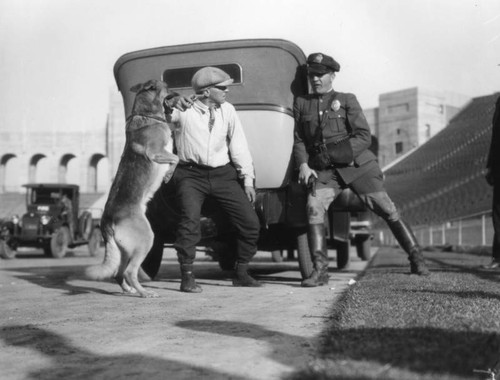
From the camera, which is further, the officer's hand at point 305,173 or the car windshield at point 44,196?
the car windshield at point 44,196

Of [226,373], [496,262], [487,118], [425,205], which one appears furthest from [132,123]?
[487,118]

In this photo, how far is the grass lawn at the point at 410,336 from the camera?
1.84m

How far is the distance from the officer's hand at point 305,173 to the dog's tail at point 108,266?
155 centimetres

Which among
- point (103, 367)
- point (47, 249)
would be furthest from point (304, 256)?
point (47, 249)

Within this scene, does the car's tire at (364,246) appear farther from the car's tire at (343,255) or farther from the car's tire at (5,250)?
the car's tire at (5,250)

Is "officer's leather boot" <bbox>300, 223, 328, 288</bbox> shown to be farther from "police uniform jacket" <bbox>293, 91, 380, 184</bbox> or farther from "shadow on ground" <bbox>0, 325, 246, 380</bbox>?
"shadow on ground" <bbox>0, 325, 246, 380</bbox>

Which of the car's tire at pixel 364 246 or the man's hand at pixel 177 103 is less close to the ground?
the man's hand at pixel 177 103

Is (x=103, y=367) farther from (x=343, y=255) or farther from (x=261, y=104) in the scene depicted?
(x=343, y=255)

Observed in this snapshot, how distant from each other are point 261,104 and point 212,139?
0.70 metres

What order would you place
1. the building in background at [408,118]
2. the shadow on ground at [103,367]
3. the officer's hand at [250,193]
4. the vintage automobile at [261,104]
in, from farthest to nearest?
the building in background at [408,118] < the vintage automobile at [261,104] < the officer's hand at [250,193] < the shadow on ground at [103,367]

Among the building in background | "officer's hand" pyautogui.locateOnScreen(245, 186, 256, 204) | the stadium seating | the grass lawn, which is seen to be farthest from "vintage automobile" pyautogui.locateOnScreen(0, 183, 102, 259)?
the building in background

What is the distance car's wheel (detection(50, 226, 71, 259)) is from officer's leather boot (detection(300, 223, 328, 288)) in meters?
10.8

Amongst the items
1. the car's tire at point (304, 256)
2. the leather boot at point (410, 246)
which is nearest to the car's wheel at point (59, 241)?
the car's tire at point (304, 256)

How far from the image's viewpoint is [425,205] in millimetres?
31719
